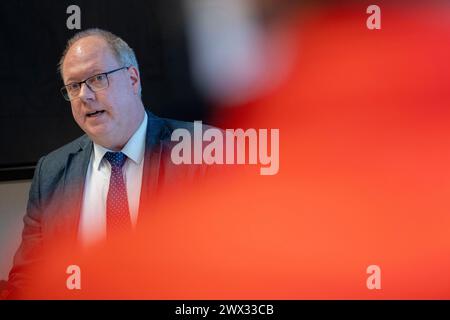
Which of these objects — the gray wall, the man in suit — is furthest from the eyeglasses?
the gray wall

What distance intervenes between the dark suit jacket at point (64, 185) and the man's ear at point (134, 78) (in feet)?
0.34

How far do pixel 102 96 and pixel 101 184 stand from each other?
320 millimetres

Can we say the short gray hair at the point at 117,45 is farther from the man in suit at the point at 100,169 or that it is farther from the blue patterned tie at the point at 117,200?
the blue patterned tie at the point at 117,200

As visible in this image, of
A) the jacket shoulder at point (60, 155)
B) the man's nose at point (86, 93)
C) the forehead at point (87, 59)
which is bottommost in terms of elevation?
the jacket shoulder at point (60, 155)

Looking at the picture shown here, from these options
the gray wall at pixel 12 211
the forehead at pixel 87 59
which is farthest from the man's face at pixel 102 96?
the gray wall at pixel 12 211

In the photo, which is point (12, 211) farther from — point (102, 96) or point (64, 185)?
point (102, 96)

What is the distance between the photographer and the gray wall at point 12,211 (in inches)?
85.9

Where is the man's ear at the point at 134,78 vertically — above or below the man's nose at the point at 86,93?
above

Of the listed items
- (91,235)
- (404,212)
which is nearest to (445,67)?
(404,212)

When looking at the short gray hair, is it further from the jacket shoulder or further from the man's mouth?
Result: the jacket shoulder

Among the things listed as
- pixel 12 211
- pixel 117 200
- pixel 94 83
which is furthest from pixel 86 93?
pixel 12 211

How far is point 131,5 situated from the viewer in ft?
7.11

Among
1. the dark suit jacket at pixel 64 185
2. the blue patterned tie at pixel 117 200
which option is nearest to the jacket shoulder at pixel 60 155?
the dark suit jacket at pixel 64 185
